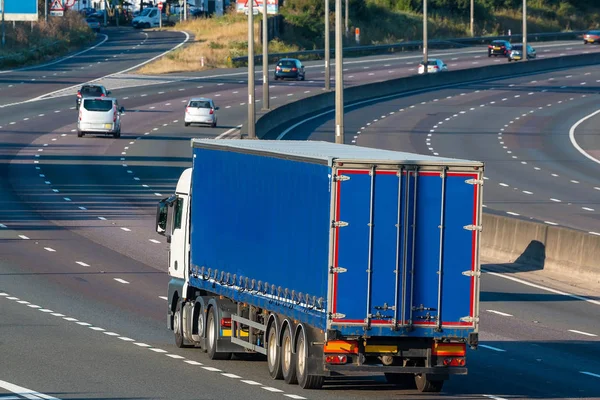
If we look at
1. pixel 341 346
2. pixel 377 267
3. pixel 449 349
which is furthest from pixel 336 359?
pixel 449 349

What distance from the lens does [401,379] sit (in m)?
16.3

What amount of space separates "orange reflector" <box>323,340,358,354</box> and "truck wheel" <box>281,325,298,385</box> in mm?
844

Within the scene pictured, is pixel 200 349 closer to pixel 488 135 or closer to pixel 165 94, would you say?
pixel 488 135

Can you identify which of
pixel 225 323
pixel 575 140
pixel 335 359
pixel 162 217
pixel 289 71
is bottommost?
pixel 575 140

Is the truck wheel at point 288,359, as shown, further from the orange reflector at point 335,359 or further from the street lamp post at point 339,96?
the street lamp post at point 339,96

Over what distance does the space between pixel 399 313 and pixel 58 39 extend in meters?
101

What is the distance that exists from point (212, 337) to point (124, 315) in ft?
13.9

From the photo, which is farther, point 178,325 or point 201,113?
point 201,113

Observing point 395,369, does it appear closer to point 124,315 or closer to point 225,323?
point 225,323

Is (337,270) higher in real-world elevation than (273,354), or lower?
higher

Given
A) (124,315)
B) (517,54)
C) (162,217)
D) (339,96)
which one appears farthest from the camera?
(517,54)

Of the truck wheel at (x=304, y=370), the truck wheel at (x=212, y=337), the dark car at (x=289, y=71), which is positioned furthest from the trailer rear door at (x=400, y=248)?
the dark car at (x=289, y=71)

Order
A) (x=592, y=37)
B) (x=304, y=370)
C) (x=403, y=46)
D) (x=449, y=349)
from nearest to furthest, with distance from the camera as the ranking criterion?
(x=449, y=349)
(x=304, y=370)
(x=403, y=46)
(x=592, y=37)

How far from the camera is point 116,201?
40844 mm
